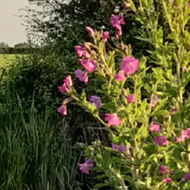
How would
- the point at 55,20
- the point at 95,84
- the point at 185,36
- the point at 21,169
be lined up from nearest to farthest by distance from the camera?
the point at 185,36
the point at 21,169
the point at 95,84
the point at 55,20

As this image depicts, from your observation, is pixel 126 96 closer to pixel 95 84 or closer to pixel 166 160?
pixel 166 160

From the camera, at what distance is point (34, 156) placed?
14.8 feet

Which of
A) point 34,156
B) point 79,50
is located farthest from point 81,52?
point 34,156

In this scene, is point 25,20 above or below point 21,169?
above

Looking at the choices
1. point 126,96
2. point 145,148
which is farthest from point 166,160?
point 126,96

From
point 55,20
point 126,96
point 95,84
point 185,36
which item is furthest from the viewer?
point 55,20

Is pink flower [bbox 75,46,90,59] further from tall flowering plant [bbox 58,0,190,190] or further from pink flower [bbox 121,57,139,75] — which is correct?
pink flower [bbox 121,57,139,75]

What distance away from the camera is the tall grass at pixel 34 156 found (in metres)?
4.32

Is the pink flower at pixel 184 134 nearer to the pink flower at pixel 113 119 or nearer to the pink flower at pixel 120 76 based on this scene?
the pink flower at pixel 113 119

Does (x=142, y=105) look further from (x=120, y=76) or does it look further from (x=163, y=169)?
(x=163, y=169)

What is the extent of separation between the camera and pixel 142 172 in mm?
2988

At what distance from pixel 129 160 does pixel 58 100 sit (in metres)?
2.68

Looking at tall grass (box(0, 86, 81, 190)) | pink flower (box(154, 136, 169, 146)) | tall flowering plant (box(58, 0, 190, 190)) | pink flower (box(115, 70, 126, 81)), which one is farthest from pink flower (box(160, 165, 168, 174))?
tall grass (box(0, 86, 81, 190))

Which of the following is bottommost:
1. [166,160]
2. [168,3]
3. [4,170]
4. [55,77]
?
[4,170]
